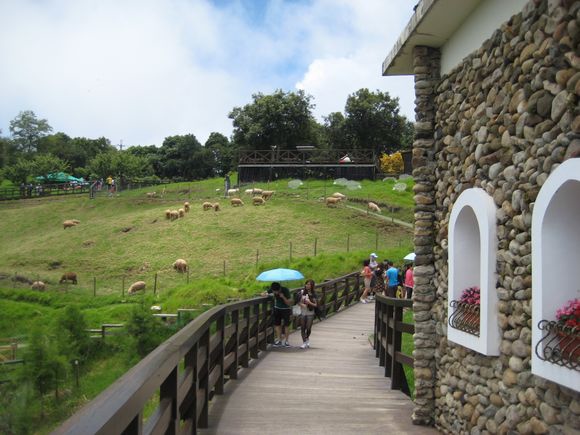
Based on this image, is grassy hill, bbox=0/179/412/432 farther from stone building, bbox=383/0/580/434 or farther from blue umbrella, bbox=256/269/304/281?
stone building, bbox=383/0/580/434

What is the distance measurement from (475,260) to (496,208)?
953mm

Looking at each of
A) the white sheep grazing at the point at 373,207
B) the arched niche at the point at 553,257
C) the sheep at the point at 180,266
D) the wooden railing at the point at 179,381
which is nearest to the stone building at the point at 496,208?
the arched niche at the point at 553,257

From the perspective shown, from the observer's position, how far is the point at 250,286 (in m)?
22.8

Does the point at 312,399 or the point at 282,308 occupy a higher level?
the point at 282,308

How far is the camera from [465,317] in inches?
213

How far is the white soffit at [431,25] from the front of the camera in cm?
553

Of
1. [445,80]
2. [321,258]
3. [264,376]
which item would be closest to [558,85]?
[445,80]

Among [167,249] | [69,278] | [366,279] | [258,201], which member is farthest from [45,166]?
[366,279]

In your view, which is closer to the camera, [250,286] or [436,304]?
[436,304]

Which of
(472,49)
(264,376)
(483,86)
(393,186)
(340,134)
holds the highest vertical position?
(340,134)

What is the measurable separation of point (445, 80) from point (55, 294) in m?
24.0

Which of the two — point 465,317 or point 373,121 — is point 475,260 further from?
point 373,121

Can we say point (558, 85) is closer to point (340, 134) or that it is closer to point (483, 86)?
point (483, 86)

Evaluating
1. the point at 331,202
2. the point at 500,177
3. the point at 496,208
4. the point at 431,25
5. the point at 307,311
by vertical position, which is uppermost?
the point at 331,202
